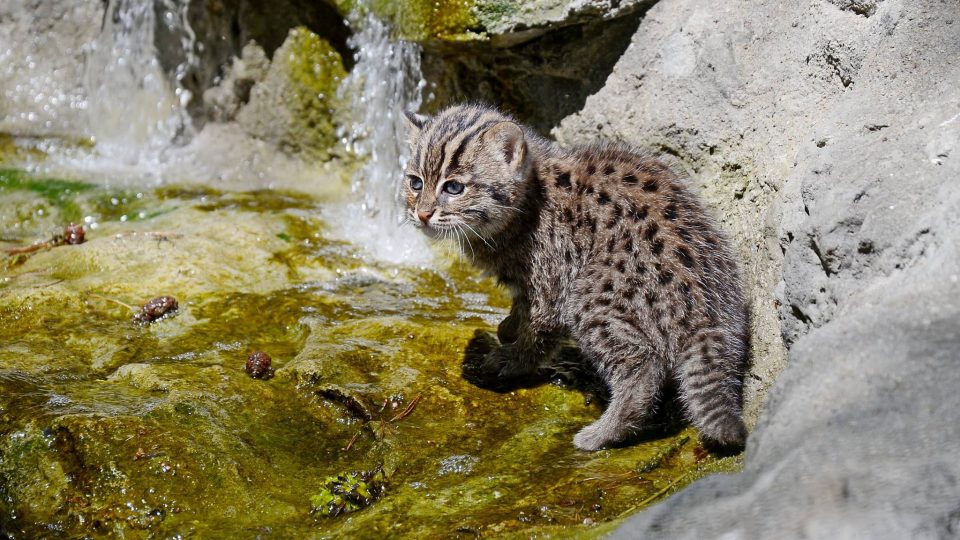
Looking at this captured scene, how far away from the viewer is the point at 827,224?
15.9ft

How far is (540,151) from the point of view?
21.8 ft

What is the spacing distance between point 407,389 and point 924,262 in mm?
3131

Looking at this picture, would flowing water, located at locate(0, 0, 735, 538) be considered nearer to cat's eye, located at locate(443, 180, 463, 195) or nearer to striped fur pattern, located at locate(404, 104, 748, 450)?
striped fur pattern, located at locate(404, 104, 748, 450)

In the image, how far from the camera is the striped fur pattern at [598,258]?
5578mm

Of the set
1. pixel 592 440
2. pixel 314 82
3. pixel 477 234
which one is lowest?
pixel 592 440

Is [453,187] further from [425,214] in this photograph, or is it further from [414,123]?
[414,123]

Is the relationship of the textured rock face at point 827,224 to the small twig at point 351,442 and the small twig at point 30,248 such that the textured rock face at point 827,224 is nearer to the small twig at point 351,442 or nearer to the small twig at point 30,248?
the small twig at point 351,442

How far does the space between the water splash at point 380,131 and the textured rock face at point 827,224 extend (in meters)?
2.01

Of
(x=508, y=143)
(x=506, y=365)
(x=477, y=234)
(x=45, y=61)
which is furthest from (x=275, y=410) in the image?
(x=45, y=61)

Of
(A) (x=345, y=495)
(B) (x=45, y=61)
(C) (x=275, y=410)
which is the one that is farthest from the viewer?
(B) (x=45, y=61)

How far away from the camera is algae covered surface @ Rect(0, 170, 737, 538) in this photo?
486cm

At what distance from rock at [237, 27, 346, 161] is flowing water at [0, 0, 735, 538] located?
22cm

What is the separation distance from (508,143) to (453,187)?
46 centimetres

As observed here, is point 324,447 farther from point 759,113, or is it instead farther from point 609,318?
point 759,113
